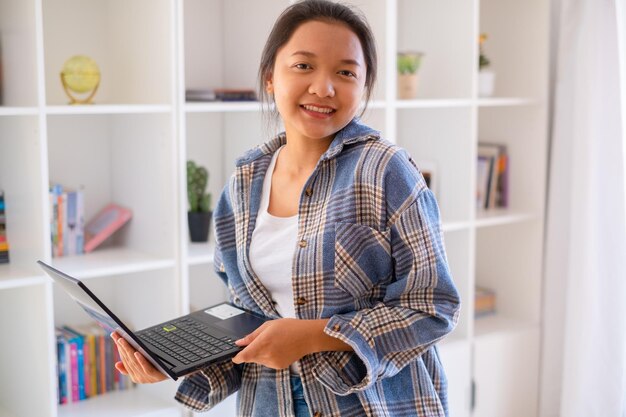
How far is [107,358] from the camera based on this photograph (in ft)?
8.16

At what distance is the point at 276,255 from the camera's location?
1.49 metres

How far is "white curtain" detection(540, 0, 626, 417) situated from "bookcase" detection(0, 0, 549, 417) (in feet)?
0.39

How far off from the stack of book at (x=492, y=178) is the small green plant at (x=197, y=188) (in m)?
1.15

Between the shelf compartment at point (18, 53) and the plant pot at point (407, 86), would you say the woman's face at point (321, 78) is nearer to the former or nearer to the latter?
the shelf compartment at point (18, 53)

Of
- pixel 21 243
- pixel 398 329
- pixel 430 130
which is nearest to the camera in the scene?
pixel 398 329

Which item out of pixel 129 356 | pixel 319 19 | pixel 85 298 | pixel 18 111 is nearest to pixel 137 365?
pixel 129 356

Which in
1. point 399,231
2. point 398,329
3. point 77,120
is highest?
point 77,120

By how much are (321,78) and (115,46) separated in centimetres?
125

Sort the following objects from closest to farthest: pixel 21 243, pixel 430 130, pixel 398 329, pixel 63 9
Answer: pixel 398 329 < pixel 21 243 < pixel 63 9 < pixel 430 130

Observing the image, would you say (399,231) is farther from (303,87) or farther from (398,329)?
(303,87)

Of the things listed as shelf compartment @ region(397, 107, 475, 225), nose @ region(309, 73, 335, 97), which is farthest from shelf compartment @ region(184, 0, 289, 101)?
nose @ region(309, 73, 335, 97)

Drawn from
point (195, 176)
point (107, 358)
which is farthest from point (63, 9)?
point (107, 358)

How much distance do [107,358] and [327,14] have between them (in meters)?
1.44

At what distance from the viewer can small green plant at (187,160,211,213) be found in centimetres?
249
